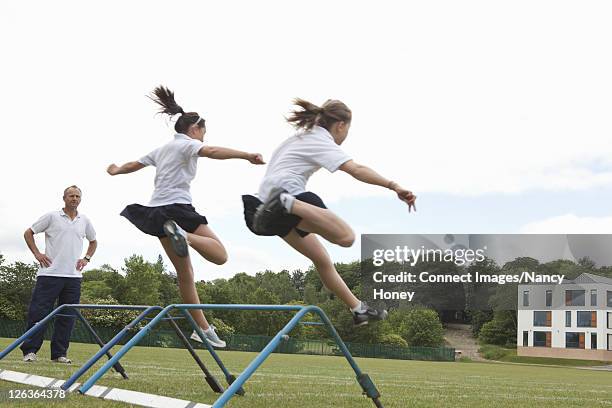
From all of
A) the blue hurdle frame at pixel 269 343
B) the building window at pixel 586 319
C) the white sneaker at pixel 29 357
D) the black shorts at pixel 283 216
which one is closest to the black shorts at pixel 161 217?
the blue hurdle frame at pixel 269 343

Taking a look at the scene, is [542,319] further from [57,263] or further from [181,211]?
[181,211]

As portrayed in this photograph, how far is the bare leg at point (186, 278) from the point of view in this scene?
250 inches

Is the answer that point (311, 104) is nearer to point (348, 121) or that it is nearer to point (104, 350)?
point (348, 121)

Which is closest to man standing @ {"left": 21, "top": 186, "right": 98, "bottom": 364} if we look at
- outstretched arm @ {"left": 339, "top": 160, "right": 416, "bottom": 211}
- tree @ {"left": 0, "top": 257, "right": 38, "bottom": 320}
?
outstretched arm @ {"left": 339, "top": 160, "right": 416, "bottom": 211}

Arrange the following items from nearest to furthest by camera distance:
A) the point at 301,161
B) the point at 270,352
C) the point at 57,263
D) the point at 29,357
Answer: the point at 270,352, the point at 301,161, the point at 29,357, the point at 57,263

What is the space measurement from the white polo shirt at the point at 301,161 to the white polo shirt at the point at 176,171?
2.98 feet

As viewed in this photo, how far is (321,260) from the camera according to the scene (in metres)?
5.64

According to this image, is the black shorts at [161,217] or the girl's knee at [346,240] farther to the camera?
the black shorts at [161,217]

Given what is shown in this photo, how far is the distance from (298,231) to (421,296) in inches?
3050

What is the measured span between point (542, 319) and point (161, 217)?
82009mm

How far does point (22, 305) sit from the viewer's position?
181 ft

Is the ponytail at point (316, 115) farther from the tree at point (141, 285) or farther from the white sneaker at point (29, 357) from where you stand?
the tree at point (141, 285)

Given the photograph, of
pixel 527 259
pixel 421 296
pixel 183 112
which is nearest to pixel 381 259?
pixel 421 296

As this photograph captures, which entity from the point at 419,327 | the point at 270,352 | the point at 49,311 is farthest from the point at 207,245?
the point at 419,327
